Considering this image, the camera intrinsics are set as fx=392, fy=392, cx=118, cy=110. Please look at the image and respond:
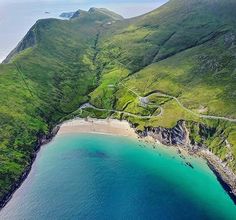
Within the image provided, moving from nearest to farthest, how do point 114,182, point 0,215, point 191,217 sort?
point 191,217 → point 0,215 → point 114,182

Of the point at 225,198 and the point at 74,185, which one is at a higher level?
the point at 225,198

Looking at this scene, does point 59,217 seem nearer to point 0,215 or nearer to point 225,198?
point 0,215

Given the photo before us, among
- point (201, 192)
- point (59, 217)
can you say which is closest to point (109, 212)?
point (59, 217)

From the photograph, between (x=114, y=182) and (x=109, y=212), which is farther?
(x=114, y=182)

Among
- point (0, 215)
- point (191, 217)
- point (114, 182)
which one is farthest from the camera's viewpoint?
point (114, 182)

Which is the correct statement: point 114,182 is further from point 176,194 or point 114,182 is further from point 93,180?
point 176,194

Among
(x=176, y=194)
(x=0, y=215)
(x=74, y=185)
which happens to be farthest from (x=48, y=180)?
(x=176, y=194)
